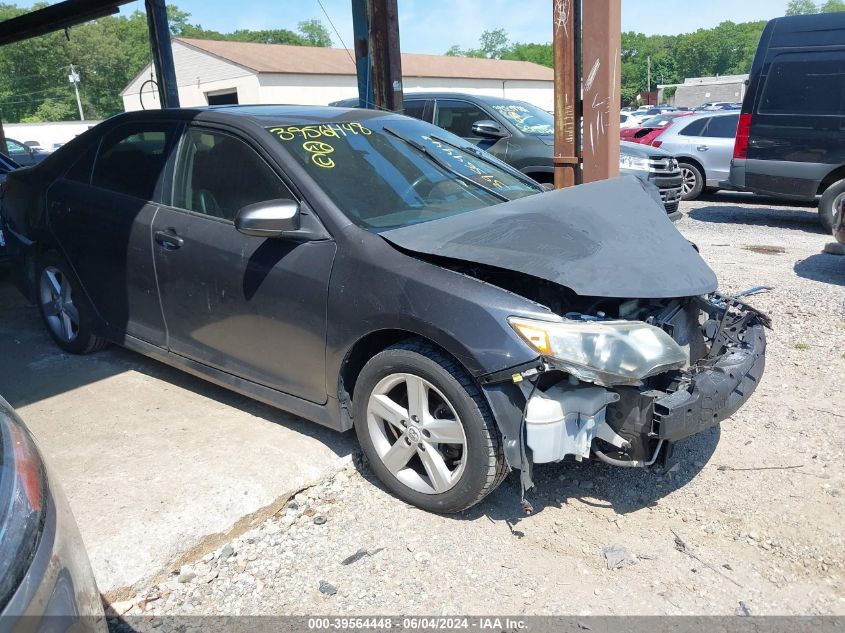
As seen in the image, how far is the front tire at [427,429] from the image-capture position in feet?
9.14

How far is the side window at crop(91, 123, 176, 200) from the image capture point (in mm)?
4039

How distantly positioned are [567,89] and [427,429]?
351 cm

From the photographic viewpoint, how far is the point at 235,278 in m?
3.50

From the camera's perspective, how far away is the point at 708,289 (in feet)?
9.73

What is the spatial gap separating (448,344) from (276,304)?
1020mm

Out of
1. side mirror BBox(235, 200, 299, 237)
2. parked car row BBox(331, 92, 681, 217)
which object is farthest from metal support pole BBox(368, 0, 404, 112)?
side mirror BBox(235, 200, 299, 237)

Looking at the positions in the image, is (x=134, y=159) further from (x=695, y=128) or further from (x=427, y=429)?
(x=695, y=128)

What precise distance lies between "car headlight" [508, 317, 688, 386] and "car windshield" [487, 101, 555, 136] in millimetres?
6311

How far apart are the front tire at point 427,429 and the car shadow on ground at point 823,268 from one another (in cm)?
509

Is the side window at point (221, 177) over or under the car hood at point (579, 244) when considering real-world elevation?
over

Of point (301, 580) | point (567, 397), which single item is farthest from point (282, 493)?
point (567, 397)

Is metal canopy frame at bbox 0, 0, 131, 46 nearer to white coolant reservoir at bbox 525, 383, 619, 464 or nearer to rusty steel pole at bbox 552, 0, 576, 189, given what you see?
rusty steel pole at bbox 552, 0, 576, 189

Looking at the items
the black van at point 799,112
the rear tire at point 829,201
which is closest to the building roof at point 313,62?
the black van at point 799,112

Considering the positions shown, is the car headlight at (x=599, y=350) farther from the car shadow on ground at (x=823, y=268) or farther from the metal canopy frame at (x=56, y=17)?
the metal canopy frame at (x=56, y=17)
